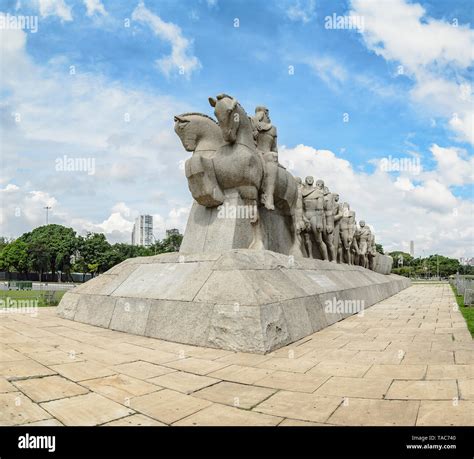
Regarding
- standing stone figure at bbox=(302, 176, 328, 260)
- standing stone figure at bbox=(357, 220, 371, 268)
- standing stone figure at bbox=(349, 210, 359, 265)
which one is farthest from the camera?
standing stone figure at bbox=(357, 220, 371, 268)

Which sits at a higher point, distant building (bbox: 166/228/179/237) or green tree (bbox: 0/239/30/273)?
distant building (bbox: 166/228/179/237)

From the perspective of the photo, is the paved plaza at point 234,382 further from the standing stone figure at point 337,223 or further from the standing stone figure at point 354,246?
the standing stone figure at point 354,246

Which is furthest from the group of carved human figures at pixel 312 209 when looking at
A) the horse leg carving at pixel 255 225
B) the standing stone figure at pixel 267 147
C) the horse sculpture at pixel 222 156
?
the horse leg carving at pixel 255 225

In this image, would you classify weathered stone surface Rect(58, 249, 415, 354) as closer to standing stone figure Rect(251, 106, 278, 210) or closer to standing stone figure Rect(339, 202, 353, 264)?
standing stone figure Rect(251, 106, 278, 210)

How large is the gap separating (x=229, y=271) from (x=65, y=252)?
5628cm

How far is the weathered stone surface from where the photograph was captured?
18.3ft

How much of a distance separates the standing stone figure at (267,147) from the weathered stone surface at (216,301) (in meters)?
1.80

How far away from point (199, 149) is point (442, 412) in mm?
7720

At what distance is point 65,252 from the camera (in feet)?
188

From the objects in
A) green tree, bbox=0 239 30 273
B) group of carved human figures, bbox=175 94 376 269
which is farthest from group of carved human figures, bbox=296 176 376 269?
green tree, bbox=0 239 30 273

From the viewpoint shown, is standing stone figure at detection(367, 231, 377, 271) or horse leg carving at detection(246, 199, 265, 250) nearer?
horse leg carving at detection(246, 199, 265, 250)

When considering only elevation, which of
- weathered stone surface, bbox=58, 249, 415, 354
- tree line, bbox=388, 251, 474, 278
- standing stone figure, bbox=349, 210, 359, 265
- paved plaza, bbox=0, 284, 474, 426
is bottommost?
tree line, bbox=388, 251, 474, 278

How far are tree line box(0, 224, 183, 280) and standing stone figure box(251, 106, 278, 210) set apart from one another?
1779 inches

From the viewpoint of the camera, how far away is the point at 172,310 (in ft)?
20.8
